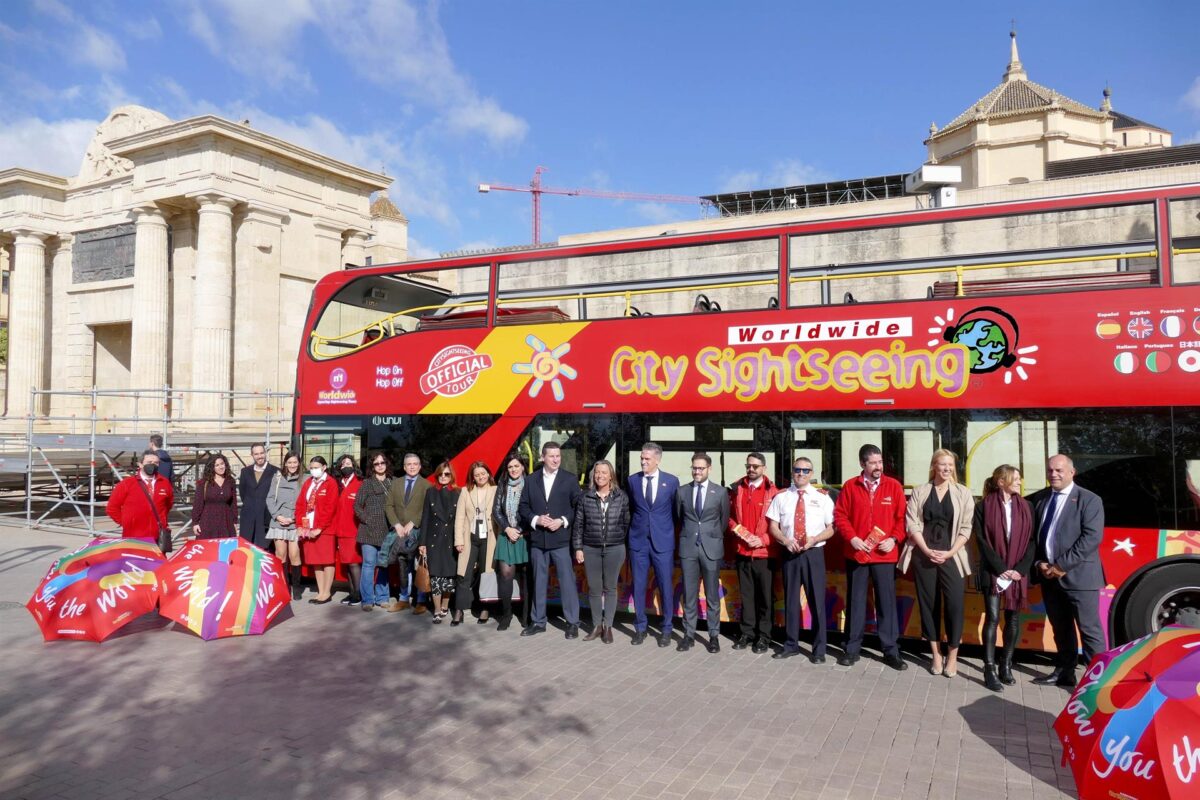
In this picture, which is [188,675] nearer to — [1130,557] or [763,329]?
[763,329]

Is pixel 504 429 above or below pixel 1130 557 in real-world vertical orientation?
above

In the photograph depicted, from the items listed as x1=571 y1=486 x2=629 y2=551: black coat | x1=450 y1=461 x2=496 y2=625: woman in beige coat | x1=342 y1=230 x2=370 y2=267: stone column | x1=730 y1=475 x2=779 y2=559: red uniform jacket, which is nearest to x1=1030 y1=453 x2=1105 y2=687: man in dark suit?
x1=730 y1=475 x2=779 y2=559: red uniform jacket

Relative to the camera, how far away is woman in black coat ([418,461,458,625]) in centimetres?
788

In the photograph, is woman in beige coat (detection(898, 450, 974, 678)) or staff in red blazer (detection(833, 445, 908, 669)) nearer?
woman in beige coat (detection(898, 450, 974, 678))

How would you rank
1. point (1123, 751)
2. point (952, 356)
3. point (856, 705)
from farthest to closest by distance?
point (952, 356), point (856, 705), point (1123, 751)

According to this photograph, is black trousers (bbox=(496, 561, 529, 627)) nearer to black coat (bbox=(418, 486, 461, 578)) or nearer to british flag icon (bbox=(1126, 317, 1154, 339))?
black coat (bbox=(418, 486, 461, 578))

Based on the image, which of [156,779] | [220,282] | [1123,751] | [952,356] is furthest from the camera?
[220,282]

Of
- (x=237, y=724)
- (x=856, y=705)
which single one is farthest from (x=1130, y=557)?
(x=237, y=724)

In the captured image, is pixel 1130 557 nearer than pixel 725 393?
Yes

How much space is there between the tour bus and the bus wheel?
2 cm

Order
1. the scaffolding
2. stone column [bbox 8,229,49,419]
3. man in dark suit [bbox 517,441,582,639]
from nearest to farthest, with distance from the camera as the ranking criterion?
1. man in dark suit [bbox 517,441,582,639]
2. the scaffolding
3. stone column [bbox 8,229,49,419]

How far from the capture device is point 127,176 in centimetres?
2686

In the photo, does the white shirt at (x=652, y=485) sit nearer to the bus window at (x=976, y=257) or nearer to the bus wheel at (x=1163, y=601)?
the bus window at (x=976, y=257)

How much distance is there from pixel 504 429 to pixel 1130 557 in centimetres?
570
